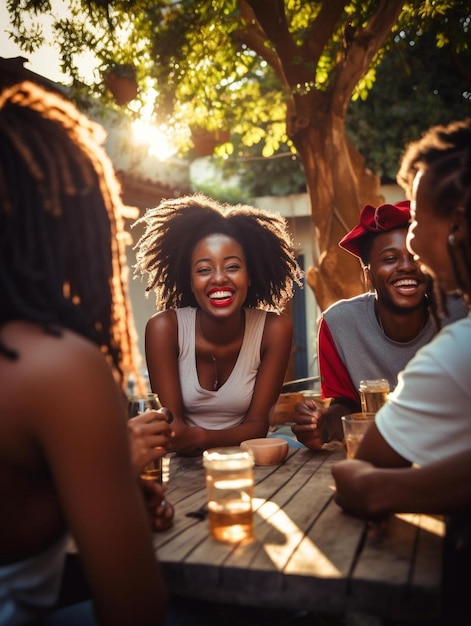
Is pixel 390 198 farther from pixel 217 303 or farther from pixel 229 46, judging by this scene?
pixel 217 303

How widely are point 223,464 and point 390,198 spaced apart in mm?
10186

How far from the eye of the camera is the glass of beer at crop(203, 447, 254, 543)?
1644 millimetres

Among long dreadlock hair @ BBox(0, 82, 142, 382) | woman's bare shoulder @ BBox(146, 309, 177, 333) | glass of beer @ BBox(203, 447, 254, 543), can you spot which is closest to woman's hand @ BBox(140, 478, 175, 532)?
glass of beer @ BBox(203, 447, 254, 543)

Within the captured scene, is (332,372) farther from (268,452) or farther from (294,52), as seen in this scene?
(294,52)

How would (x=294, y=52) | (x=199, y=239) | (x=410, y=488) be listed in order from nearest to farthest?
(x=410, y=488) < (x=199, y=239) < (x=294, y=52)

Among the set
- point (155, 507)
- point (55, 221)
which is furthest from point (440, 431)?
point (55, 221)

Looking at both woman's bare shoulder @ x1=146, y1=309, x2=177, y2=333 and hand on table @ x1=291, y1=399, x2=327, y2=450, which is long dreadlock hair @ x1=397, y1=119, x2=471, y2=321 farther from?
woman's bare shoulder @ x1=146, y1=309, x2=177, y2=333

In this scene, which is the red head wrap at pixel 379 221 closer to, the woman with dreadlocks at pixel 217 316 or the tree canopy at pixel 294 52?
the woman with dreadlocks at pixel 217 316

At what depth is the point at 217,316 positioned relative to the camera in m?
3.42

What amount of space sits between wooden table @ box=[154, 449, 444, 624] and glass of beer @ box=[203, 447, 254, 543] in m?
0.04

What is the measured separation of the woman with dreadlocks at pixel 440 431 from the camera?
1496 mm

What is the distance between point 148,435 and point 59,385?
2.46ft

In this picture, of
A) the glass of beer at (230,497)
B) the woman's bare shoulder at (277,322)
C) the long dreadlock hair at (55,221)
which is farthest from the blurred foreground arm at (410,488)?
the woman's bare shoulder at (277,322)

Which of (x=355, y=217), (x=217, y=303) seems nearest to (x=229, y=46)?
(x=355, y=217)
